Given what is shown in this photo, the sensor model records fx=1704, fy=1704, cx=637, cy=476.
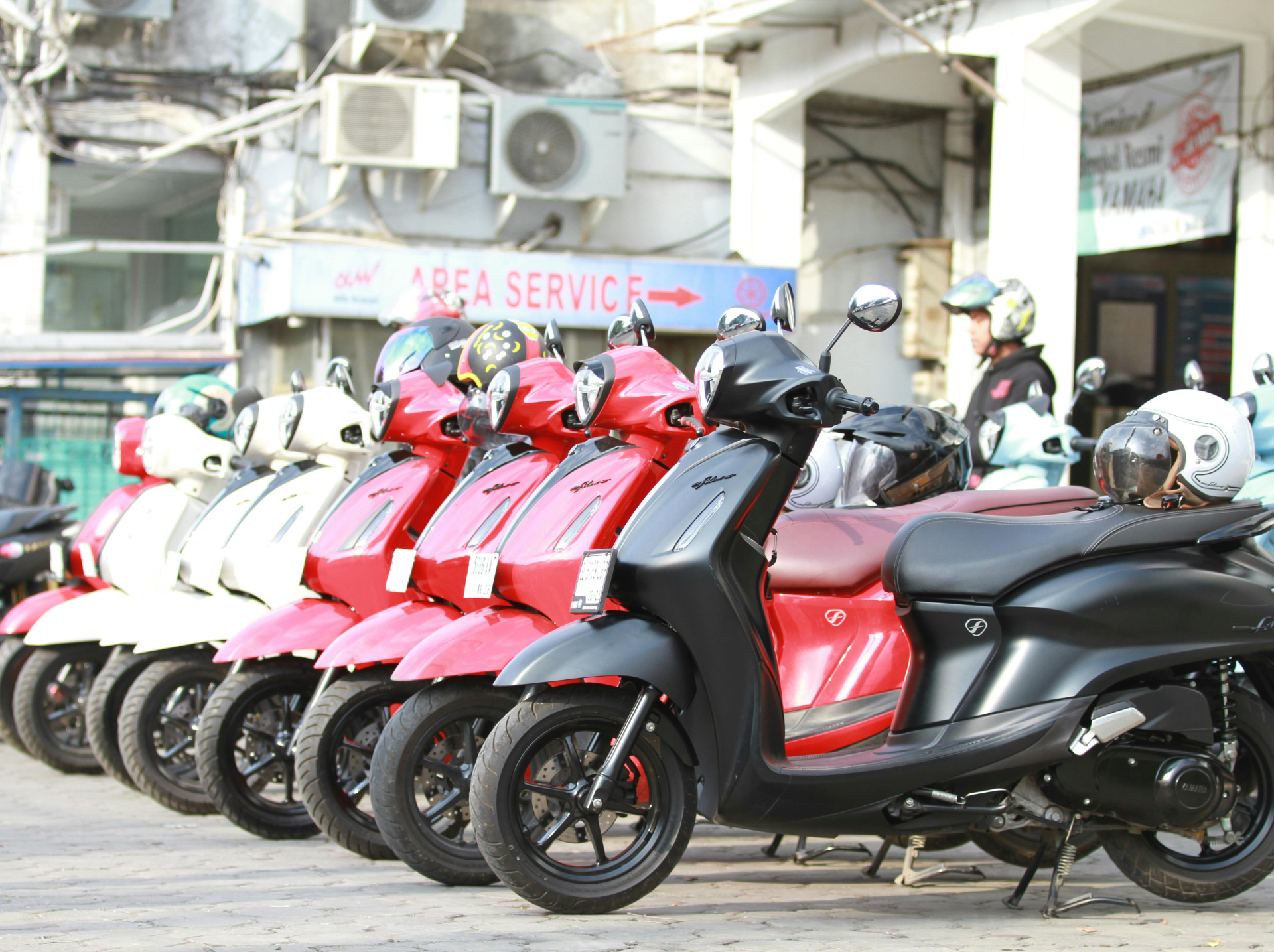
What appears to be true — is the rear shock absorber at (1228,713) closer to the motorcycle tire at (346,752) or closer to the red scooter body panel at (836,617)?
the red scooter body panel at (836,617)

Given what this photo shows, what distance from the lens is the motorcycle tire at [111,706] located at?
6.30 meters

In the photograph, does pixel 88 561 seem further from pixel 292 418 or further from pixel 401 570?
pixel 401 570

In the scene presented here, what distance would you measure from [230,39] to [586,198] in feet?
11.0

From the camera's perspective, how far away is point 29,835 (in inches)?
216

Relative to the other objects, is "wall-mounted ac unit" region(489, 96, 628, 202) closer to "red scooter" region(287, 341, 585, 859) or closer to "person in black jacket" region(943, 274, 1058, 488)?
"person in black jacket" region(943, 274, 1058, 488)

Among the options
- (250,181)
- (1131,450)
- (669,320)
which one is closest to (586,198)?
(669,320)

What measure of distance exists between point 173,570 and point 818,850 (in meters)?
2.84

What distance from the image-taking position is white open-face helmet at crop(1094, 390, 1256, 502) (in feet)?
13.9

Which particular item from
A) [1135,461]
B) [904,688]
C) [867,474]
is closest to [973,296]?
[867,474]

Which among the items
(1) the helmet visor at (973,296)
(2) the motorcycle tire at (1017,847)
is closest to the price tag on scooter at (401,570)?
(2) the motorcycle tire at (1017,847)

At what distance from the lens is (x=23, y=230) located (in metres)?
14.6

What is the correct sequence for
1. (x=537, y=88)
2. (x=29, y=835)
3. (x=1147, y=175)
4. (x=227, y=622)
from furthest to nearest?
(x=537, y=88), (x=1147, y=175), (x=227, y=622), (x=29, y=835)

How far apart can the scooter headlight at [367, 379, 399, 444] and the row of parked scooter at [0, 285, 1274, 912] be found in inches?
0.4

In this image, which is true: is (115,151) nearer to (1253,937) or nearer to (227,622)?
(227,622)
